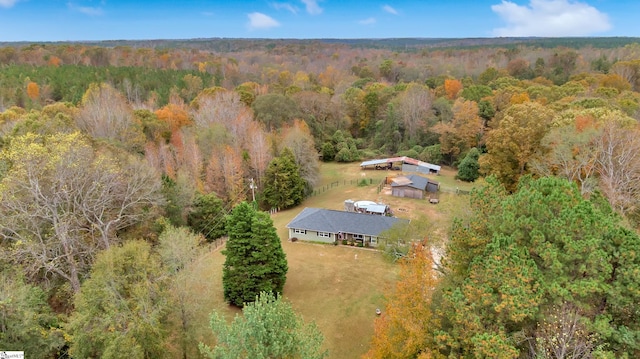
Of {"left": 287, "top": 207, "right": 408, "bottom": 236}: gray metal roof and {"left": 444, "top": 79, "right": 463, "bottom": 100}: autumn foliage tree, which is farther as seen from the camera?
{"left": 444, "top": 79, "right": 463, "bottom": 100}: autumn foliage tree

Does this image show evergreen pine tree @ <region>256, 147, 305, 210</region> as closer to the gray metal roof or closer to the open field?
the open field

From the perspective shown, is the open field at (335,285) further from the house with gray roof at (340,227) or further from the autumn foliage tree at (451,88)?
the autumn foliage tree at (451,88)

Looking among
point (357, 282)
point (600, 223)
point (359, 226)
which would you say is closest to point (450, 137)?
point (359, 226)

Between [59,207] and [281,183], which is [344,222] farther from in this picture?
[59,207]

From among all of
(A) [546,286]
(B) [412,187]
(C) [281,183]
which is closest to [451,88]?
(B) [412,187]

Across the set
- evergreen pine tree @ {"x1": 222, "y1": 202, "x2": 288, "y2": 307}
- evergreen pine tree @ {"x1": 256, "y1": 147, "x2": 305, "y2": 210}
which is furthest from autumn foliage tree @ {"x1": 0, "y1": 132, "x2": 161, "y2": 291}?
evergreen pine tree @ {"x1": 256, "y1": 147, "x2": 305, "y2": 210}

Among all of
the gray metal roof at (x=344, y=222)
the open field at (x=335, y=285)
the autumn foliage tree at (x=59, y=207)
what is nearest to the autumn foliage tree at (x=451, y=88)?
the open field at (x=335, y=285)

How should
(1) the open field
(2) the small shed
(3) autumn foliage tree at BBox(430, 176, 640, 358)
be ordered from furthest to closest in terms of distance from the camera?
(2) the small shed
(1) the open field
(3) autumn foliage tree at BBox(430, 176, 640, 358)

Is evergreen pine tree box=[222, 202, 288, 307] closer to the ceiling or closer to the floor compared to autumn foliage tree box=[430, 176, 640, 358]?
closer to the floor
